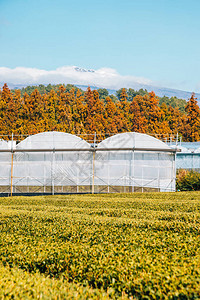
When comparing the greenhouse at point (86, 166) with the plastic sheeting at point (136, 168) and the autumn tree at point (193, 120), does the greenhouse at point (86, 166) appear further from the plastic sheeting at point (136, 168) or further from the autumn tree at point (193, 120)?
the autumn tree at point (193, 120)

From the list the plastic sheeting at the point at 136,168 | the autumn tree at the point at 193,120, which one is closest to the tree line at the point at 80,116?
the autumn tree at the point at 193,120

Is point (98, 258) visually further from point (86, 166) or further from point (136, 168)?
point (86, 166)

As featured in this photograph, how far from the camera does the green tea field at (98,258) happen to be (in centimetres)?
466

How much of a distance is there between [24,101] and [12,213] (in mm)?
38663

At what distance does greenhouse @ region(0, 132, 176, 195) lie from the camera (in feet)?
80.6

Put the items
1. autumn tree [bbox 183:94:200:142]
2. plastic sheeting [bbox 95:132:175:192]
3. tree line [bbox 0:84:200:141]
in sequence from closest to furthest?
plastic sheeting [bbox 95:132:175:192], tree line [bbox 0:84:200:141], autumn tree [bbox 183:94:200:142]

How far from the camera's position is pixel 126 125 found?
48.9 m

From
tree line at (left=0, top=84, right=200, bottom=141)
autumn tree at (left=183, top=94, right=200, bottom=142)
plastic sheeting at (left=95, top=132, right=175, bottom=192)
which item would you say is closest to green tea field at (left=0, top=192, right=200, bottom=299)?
plastic sheeting at (left=95, top=132, right=175, bottom=192)

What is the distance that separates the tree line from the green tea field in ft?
118

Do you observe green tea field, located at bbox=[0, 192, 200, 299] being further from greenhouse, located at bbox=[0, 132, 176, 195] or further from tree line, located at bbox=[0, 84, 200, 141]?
tree line, located at bbox=[0, 84, 200, 141]

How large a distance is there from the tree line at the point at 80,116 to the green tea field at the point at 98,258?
35.9 meters

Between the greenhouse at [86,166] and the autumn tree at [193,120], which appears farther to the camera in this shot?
the autumn tree at [193,120]

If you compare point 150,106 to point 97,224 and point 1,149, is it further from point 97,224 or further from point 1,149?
point 97,224

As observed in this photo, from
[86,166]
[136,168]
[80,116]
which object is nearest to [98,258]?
[136,168]
